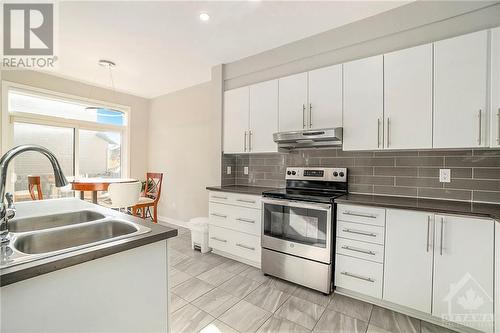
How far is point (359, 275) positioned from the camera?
1.98 m

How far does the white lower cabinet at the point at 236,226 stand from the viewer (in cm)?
262

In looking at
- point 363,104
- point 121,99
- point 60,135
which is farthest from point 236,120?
point 60,135

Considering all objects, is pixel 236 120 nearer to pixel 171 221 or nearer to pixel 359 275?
pixel 359 275

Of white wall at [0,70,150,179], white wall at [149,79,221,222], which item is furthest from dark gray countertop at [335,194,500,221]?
white wall at [0,70,150,179]

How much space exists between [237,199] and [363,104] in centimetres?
175

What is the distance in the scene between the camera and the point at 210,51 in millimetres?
2932

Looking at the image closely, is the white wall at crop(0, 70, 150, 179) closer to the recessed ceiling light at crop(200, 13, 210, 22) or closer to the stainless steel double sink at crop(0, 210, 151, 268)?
the recessed ceiling light at crop(200, 13, 210, 22)

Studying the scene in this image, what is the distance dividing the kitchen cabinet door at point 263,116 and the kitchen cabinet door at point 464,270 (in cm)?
178

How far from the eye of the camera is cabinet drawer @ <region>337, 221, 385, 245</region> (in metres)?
1.90

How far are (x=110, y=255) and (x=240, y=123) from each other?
241 centimetres

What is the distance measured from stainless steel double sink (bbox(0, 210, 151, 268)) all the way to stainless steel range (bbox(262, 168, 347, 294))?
1542 mm

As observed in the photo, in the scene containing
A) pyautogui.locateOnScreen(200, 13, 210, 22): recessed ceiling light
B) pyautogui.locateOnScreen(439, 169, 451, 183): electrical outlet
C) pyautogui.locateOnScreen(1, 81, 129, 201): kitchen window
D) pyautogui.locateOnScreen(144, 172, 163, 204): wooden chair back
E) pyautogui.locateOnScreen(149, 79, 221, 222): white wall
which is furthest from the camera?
pyautogui.locateOnScreen(144, 172, 163, 204): wooden chair back

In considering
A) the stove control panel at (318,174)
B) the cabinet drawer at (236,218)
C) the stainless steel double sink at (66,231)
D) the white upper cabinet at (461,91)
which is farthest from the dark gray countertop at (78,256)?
the white upper cabinet at (461,91)

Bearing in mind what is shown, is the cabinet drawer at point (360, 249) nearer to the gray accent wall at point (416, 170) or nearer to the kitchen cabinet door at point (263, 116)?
the gray accent wall at point (416, 170)
